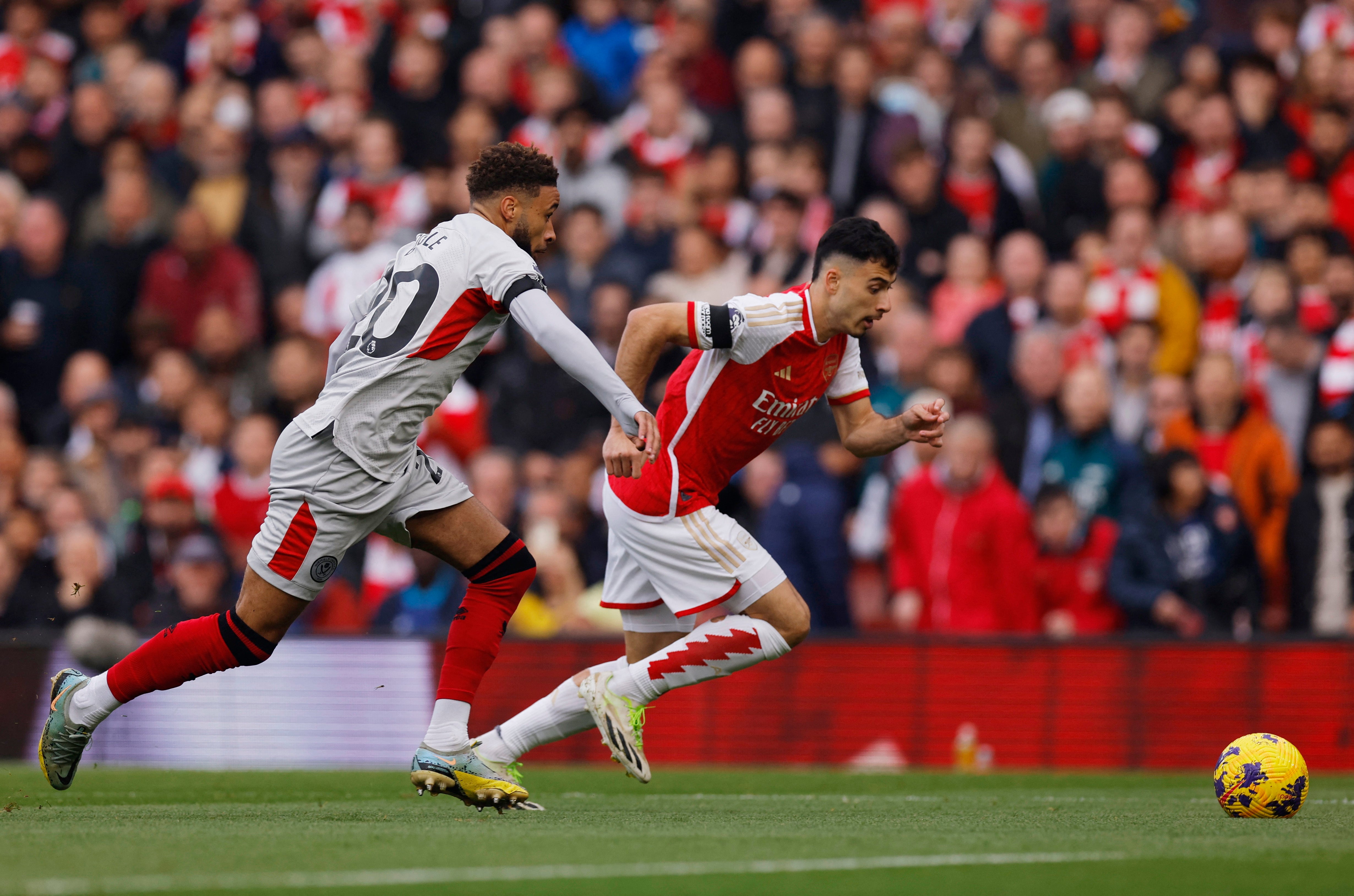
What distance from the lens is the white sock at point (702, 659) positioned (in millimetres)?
7594

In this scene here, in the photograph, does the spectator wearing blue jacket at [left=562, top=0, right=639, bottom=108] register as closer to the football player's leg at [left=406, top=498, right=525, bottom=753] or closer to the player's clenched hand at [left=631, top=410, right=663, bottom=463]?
the football player's leg at [left=406, top=498, right=525, bottom=753]

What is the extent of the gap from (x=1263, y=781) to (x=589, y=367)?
3.23m

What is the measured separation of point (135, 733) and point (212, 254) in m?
4.66

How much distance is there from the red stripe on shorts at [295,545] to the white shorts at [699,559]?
1.39 meters

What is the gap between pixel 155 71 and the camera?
Answer: 16875mm

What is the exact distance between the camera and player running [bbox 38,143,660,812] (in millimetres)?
7141

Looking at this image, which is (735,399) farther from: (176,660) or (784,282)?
(784,282)

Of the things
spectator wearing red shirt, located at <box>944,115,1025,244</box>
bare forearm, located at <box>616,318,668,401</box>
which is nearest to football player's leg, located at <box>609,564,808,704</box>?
bare forearm, located at <box>616,318,668,401</box>

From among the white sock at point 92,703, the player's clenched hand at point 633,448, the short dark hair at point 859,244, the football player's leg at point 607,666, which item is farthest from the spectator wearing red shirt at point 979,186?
the white sock at point 92,703

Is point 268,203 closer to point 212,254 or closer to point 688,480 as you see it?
point 212,254

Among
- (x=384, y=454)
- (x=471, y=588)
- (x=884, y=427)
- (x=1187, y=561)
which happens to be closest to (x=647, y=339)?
(x=384, y=454)

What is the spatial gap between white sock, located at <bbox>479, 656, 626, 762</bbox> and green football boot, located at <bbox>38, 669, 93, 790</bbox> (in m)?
1.70

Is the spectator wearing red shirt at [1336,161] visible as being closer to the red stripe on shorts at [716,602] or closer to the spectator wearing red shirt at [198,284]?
the red stripe on shorts at [716,602]

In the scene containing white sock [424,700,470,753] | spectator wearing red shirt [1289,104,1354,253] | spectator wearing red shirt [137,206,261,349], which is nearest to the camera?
white sock [424,700,470,753]
